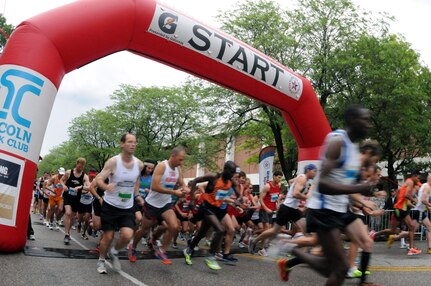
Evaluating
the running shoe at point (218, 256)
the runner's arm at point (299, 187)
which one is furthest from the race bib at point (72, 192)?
the runner's arm at point (299, 187)

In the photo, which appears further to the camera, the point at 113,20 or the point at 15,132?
the point at 113,20

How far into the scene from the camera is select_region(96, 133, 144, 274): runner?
6848 millimetres

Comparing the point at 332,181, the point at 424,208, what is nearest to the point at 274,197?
the point at 424,208

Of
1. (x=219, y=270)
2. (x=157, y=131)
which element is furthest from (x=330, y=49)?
(x=157, y=131)

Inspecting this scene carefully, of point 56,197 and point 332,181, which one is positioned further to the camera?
point 56,197

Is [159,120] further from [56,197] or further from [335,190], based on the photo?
[335,190]

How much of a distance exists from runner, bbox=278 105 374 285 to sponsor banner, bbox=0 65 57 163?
503cm

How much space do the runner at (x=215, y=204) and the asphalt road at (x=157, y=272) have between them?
15.2 inches

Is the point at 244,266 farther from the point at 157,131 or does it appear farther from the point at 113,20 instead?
the point at 157,131

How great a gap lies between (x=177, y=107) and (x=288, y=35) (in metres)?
21.2

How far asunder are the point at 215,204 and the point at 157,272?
1712 millimetres

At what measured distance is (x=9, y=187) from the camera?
24.6ft

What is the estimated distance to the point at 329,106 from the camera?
25672 millimetres

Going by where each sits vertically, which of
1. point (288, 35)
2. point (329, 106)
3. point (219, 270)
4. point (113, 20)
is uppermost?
point (288, 35)
